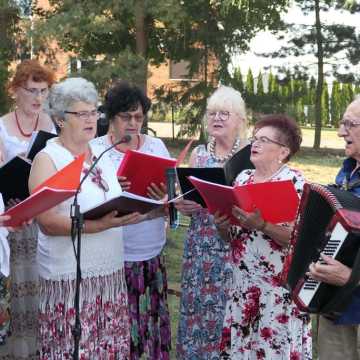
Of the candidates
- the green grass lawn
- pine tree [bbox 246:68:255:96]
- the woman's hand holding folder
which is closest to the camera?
the woman's hand holding folder

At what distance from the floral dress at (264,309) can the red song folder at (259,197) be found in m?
0.20

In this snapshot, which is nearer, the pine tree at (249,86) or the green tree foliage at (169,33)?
the green tree foliage at (169,33)

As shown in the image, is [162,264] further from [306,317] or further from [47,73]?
[47,73]

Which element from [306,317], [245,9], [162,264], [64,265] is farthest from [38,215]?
[245,9]

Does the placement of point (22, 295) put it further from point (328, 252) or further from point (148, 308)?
point (328, 252)

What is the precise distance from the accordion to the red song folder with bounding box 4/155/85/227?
107cm

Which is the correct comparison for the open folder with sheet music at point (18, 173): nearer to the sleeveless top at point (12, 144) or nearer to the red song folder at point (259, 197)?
the sleeveless top at point (12, 144)

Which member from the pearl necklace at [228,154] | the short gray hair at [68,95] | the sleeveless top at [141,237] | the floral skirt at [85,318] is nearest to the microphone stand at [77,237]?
the floral skirt at [85,318]

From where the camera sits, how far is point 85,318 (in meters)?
3.54

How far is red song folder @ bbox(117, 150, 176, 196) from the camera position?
3631 millimetres

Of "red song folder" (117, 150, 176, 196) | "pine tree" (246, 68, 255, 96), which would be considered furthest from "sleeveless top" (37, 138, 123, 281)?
"pine tree" (246, 68, 255, 96)

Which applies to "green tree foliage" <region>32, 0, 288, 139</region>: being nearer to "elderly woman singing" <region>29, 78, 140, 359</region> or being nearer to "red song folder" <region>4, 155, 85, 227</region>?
"elderly woman singing" <region>29, 78, 140, 359</region>

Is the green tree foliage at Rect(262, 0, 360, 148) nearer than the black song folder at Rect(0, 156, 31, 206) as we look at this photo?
No

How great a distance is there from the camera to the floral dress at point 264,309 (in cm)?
361
